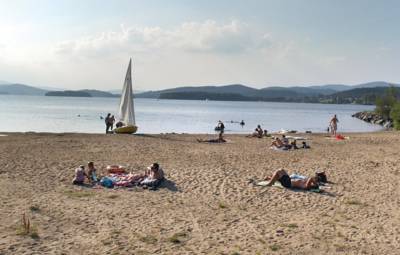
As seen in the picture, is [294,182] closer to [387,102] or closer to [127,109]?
[127,109]

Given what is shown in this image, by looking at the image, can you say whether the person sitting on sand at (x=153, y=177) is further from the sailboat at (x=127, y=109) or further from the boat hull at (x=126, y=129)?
the sailboat at (x=127, y=109)

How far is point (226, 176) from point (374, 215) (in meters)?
6.35

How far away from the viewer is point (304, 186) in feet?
51.5

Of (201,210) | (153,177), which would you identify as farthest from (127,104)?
(201,210)

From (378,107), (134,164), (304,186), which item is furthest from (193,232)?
(378,107)

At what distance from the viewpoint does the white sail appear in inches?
1416

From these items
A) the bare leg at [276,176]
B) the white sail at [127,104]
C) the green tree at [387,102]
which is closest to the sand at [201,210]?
the bare leg at [276,176]

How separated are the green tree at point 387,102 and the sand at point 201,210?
61234 mm

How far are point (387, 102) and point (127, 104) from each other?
→ 5933 cm

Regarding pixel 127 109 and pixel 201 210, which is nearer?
pixel 201 210

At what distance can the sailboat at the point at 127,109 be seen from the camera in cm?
3584

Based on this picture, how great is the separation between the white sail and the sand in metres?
13.9

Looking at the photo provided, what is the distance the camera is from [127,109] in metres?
36.1

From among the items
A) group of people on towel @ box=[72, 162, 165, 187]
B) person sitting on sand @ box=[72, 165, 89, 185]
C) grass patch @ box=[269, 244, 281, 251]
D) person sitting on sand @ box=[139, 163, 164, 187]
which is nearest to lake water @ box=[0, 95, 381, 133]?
group of people on towel @ box=[72, 162, 165, 187]
